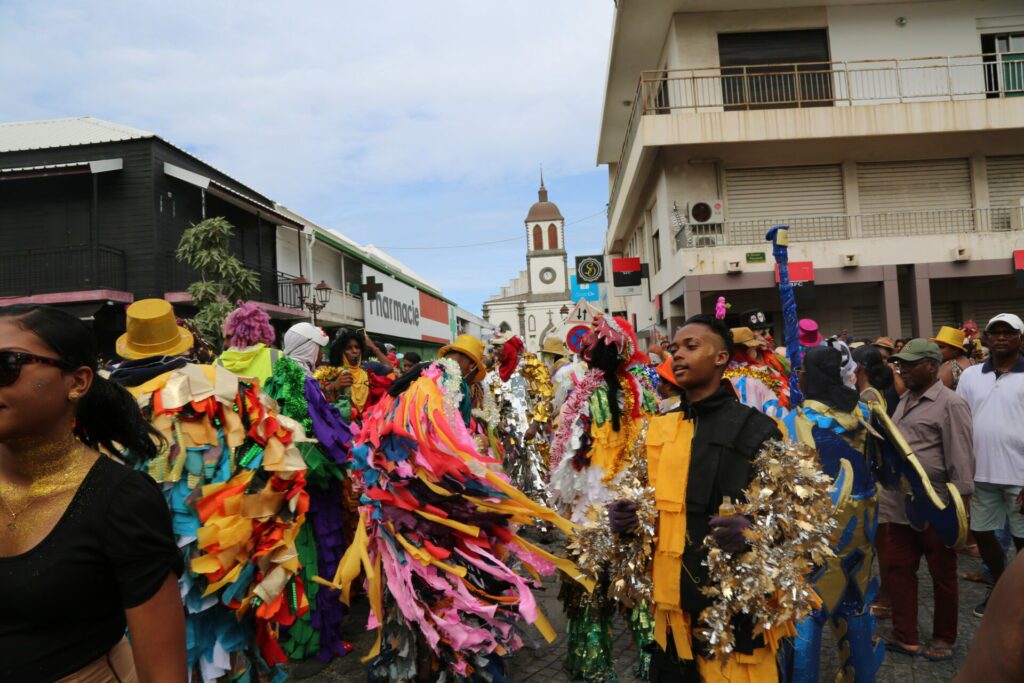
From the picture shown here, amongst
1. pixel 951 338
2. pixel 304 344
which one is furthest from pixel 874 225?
pixel 304 344

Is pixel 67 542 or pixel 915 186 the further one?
pixel 915 186

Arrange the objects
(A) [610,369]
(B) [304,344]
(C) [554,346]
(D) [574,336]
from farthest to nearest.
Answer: (C) [554,346] < (D) [574,336] < (B) [304,344] < (A) [610,369]

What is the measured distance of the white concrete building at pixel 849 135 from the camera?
1672 centimetres

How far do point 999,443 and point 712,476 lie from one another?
3.52m

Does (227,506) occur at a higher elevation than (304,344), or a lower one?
lower

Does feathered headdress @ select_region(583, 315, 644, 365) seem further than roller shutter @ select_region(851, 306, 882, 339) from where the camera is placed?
No

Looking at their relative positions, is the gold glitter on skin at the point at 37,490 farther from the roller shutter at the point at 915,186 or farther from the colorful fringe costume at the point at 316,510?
the roller shutter at the point at 915,186

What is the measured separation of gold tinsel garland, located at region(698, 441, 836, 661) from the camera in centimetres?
235

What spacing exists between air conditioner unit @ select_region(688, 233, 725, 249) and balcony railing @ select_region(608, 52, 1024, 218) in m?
3.33

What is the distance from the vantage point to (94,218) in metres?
16.2

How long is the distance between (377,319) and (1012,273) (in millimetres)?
22186

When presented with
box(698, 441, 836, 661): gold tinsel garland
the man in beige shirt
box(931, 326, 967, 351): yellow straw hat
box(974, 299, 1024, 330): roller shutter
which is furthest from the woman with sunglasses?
box(974, 299, 1024, 330): roller shutter

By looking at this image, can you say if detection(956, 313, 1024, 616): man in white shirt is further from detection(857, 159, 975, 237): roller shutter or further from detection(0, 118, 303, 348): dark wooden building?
detection(0, 118, 303, 348): dark wooden building

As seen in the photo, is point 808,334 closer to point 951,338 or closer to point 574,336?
point 574,336
